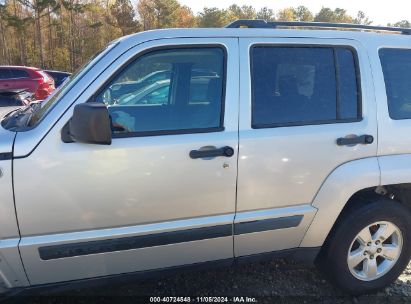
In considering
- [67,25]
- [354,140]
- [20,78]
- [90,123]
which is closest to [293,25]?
[354,140]

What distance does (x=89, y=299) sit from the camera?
3039 millimetres

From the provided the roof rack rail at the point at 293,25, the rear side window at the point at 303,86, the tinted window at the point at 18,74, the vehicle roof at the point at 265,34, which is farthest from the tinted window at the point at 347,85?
the tinted window at the point at 18,74

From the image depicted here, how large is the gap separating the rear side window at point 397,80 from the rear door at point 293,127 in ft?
0.59

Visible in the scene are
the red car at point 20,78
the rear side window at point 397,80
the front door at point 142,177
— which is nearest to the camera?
the front door at point 142,177

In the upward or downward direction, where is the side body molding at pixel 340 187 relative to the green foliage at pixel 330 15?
downward

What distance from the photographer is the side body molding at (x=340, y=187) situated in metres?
2.83

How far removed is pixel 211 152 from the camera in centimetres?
252

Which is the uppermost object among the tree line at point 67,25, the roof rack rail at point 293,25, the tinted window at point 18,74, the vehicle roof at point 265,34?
the tree line at point 67,25

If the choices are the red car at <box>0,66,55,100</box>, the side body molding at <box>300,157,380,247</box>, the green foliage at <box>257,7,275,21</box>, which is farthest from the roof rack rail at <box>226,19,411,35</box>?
the green foliage at <box>257,7,275,21</box>

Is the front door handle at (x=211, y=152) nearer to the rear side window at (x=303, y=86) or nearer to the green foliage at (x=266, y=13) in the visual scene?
the rear side window at (x=303, y=86)

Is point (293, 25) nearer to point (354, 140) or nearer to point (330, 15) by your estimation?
point (354, 140)

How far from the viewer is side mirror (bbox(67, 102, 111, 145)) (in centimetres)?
216

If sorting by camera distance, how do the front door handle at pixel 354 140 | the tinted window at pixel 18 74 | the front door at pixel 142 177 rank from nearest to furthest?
1. the front door at pixel 142 177
2. the front door handle at pixel 354 140
3. the tinted window at pixel 18 74

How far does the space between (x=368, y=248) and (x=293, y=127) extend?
117 cm
